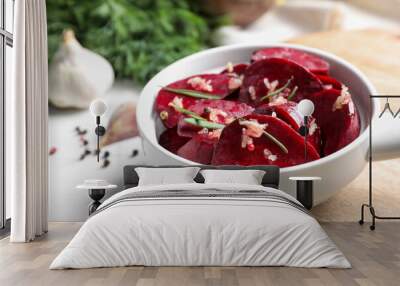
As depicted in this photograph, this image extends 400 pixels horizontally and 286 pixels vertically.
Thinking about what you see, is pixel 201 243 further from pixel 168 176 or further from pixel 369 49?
pixel 369 49

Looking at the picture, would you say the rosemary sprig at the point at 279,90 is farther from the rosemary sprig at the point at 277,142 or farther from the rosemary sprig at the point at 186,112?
the rosemary sprig at the point at 186,112

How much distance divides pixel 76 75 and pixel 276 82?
7.17 ft

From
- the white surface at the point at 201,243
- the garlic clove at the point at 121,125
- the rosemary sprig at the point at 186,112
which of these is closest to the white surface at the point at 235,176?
the rosemary sprig at the point at 186,112

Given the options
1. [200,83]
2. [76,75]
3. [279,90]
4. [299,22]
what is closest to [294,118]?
[279,90]

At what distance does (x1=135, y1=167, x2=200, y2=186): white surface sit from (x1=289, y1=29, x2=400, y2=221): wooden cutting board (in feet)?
4.71

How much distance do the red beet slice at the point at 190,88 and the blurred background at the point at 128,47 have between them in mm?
398

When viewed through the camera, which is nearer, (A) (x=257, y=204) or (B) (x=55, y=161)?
(A) (x=257, y=204)

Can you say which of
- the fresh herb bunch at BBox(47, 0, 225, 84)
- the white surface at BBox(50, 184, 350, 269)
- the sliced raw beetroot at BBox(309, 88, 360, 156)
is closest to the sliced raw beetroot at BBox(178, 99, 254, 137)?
the sliced raw beetroot at BBox(309, 88, 360, 156)

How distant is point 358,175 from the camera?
20.3 feet

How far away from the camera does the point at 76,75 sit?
677cm

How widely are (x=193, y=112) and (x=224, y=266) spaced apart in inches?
95.4

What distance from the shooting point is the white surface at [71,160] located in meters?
6.68

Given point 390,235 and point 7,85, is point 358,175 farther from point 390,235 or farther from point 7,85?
point 7,85

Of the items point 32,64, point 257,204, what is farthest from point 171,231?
point 32,64
